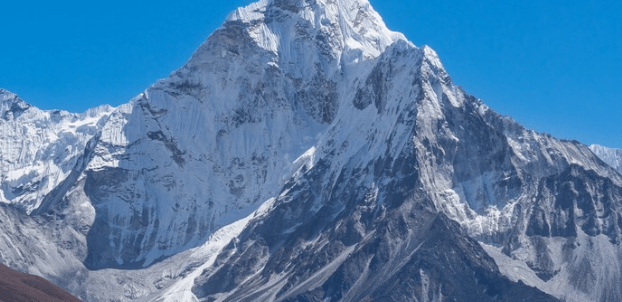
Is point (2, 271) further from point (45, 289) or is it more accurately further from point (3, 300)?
point (3, 300)

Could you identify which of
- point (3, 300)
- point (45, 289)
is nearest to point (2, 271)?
point (45, 289)

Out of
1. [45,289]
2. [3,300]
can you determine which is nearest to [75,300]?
[45,289]

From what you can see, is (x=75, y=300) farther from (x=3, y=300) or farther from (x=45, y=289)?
(x=3, y=300)

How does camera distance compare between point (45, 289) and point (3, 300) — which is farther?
point (45, 289)

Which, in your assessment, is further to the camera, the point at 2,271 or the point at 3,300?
the point at 2,271
